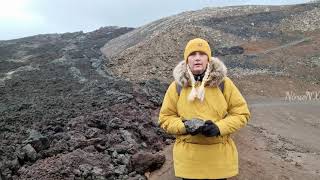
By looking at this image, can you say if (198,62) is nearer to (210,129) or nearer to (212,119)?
(212,119)

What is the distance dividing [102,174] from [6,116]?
6.72 metres

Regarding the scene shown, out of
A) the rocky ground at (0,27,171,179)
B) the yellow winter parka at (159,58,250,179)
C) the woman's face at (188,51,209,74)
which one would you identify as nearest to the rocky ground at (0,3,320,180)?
the rocky ground at (0,27,171,179)

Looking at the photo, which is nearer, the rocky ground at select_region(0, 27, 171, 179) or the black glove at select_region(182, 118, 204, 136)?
the black glove at select_region(182, 118, 204, 136)

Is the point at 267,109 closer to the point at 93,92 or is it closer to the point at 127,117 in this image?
the point at 93,92

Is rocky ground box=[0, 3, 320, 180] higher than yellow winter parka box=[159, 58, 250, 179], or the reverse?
yellow winter parka box=[159, 58, 250, 179]

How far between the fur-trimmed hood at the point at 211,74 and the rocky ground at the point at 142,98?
2912mm

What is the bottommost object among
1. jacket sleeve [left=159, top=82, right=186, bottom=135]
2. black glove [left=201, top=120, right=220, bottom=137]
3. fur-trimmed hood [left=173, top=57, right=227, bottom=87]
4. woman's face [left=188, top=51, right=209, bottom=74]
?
black glove [left=201, top=120, right=220, bottom=137]

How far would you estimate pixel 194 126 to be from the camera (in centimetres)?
539

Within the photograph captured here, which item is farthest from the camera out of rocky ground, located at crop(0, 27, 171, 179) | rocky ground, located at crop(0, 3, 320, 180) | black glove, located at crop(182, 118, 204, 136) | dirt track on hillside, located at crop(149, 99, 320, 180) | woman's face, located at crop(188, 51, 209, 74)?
rocky ground, located at crop(0, 3, 320, 180)

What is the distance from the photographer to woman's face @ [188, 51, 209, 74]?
18.6 ft

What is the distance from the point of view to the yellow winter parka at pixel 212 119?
5.62 m

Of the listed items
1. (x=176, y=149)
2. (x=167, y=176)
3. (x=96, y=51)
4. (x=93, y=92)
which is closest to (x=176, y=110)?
(x=176, y=149)

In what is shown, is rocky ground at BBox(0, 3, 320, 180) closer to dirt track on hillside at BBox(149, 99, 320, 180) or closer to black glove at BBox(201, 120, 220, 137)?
dirt track on hillside at BBox(149, 99, 320, 180)

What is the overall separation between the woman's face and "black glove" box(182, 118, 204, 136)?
53 cm
